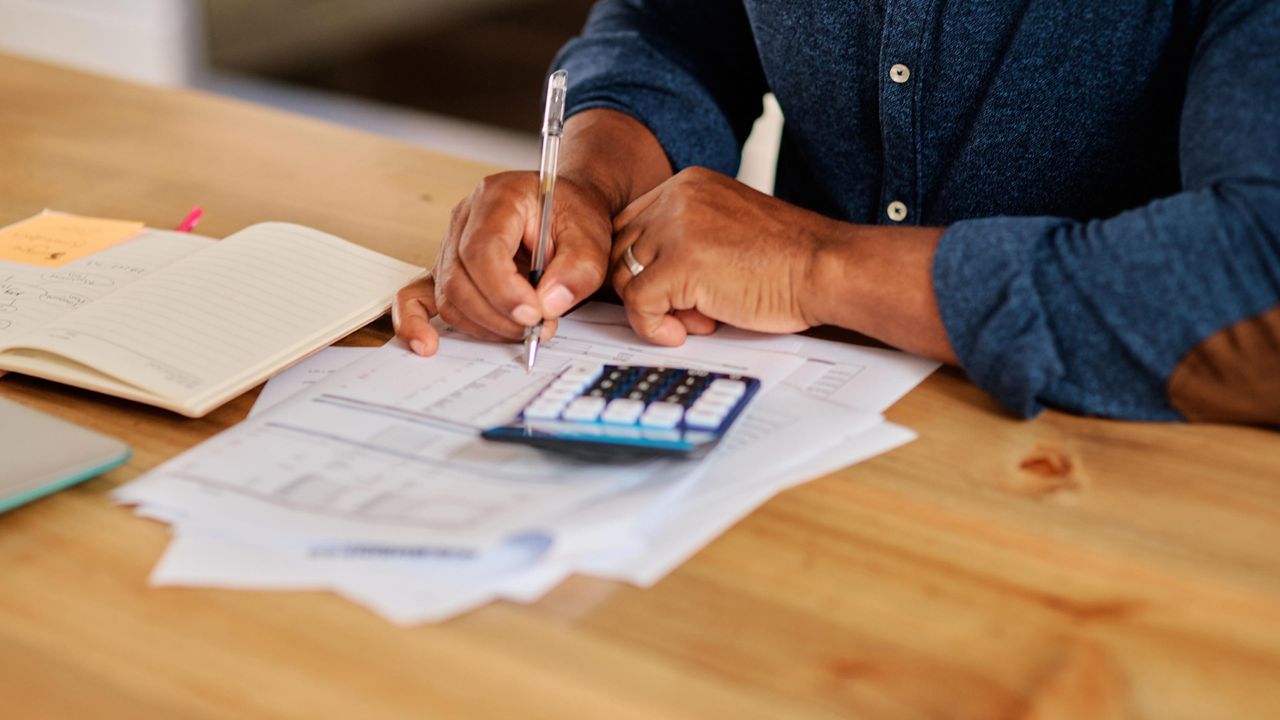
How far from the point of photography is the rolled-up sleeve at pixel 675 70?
1.20m

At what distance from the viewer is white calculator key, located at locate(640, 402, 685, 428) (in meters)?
0.72

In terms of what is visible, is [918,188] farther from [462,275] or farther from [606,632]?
[606,632]

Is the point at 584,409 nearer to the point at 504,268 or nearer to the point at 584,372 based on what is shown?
the point at 584,372

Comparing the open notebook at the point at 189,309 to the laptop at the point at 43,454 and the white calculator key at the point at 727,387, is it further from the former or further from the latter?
the white calculator key at the point at 727,387

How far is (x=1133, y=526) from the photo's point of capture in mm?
682

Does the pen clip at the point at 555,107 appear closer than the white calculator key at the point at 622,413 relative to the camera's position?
No

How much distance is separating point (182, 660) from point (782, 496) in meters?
0.33

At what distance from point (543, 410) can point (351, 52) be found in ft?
11.5

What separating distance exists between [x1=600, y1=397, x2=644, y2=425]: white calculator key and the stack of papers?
3 cm

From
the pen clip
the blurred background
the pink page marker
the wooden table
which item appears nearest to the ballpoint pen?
the pen clip

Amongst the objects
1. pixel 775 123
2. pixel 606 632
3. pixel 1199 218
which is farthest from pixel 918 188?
pixel 775 123

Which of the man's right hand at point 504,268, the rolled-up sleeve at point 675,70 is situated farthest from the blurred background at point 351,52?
the man's right hand at point 504,268

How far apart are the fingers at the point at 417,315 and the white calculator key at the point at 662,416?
8.7 inches

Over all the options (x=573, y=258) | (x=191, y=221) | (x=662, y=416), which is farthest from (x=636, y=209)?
(x=191, y=221)
